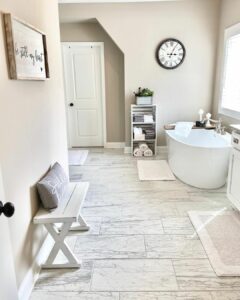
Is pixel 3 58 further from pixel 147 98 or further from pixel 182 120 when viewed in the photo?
pixel 182 120

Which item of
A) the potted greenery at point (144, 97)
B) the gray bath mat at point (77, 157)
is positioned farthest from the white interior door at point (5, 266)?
the potted greenery at point (144, 97)

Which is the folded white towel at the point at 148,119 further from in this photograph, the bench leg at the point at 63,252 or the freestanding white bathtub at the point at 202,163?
the bench leg at the point at 63,252

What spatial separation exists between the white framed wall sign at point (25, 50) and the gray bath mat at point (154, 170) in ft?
7.63

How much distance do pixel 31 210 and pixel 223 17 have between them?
4405 millimetres

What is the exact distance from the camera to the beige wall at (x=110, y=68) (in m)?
5.19

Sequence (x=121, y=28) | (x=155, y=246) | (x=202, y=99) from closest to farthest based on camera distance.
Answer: (x=155, y=246) < (x=121, y=28) < (x=202, y=99)

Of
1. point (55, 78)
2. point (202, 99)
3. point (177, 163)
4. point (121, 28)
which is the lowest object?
point (177, 163)

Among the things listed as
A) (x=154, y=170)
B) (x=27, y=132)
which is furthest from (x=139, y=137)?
(x=27, y=132)

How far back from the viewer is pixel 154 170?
427cm

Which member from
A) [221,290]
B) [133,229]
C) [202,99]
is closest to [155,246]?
[133,229]

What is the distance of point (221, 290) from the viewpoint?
1851mm

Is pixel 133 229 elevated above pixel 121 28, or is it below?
below

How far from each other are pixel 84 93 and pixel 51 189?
3.87 metres

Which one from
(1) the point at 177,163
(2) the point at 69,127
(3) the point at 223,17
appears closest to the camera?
(1) the point at 177,163
